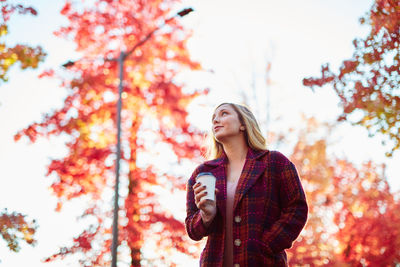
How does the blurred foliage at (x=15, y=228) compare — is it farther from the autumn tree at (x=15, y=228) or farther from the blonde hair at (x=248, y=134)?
the blonde hair at (x=248, y=134)

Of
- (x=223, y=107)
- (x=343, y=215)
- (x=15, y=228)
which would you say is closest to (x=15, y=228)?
(x=15, y=228)

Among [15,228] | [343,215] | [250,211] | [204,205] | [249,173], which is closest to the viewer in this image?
[204,205]

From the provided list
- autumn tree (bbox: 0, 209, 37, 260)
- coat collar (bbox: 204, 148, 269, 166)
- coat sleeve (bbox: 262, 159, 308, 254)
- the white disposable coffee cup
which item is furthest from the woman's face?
autumn tree (bbox: 0, 209, 37, 260)

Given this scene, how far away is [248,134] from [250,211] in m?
0.75

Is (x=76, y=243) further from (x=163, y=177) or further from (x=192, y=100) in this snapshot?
(x=192, y=100)

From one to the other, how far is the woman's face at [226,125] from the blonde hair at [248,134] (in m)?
0.05

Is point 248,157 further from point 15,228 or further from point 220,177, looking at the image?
point 15,228

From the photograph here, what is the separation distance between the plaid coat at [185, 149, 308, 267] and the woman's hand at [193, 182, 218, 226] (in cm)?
9

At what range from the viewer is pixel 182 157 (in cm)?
1270

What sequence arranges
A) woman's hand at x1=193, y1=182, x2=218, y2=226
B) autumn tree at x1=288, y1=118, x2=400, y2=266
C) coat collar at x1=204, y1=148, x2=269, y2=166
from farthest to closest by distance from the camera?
autumn tree at x1=288, y1=118, x2=400, y2=266 → coat collar at x1=204, y1=148, x2=269, y2=166 → woman's hand at x1=193, y1=182, x2=218, y2=226

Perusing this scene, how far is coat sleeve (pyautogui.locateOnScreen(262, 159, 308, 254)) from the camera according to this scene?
3002mm

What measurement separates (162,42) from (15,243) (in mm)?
7994

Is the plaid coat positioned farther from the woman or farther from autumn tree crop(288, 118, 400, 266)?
autumn tree crop(288, 118, 400, 266)

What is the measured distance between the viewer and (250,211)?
10.2 feet
